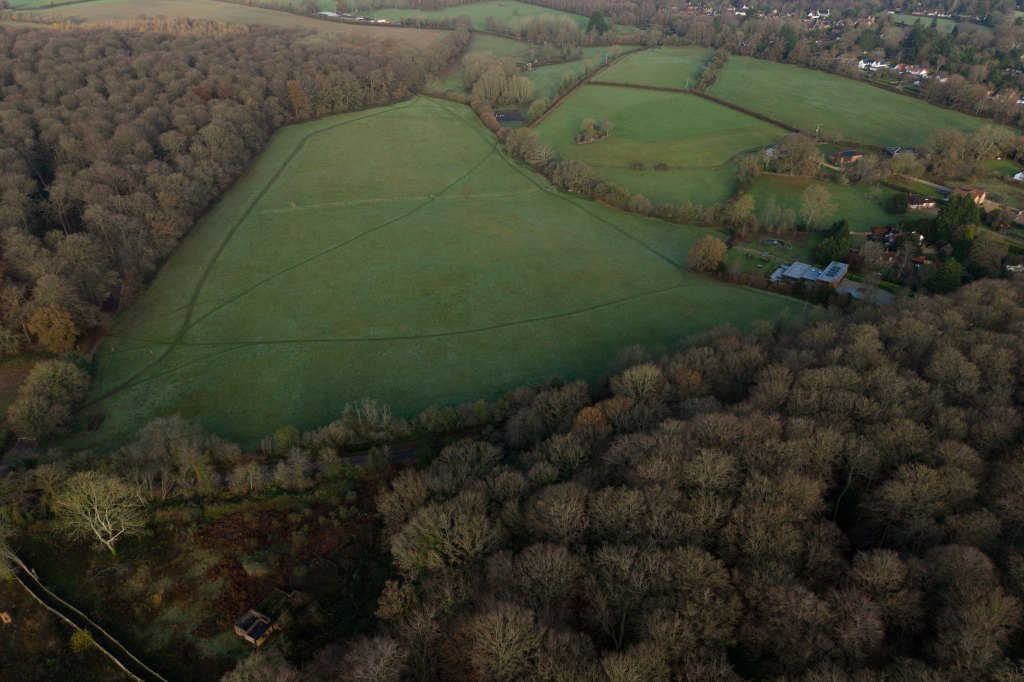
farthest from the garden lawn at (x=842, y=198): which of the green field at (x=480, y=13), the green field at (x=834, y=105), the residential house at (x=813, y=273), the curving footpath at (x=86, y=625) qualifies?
the green field at (x=480, y=13)

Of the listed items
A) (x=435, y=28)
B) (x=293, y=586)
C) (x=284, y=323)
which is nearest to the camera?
(x=293, y=586)

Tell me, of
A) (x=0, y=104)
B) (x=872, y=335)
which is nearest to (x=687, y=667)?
(x=872, y=335)

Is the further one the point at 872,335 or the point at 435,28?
the point at 435,28

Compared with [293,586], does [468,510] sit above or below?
above

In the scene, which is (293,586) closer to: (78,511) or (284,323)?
(78,511)

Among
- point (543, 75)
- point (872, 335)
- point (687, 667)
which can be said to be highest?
point (543, 75)
